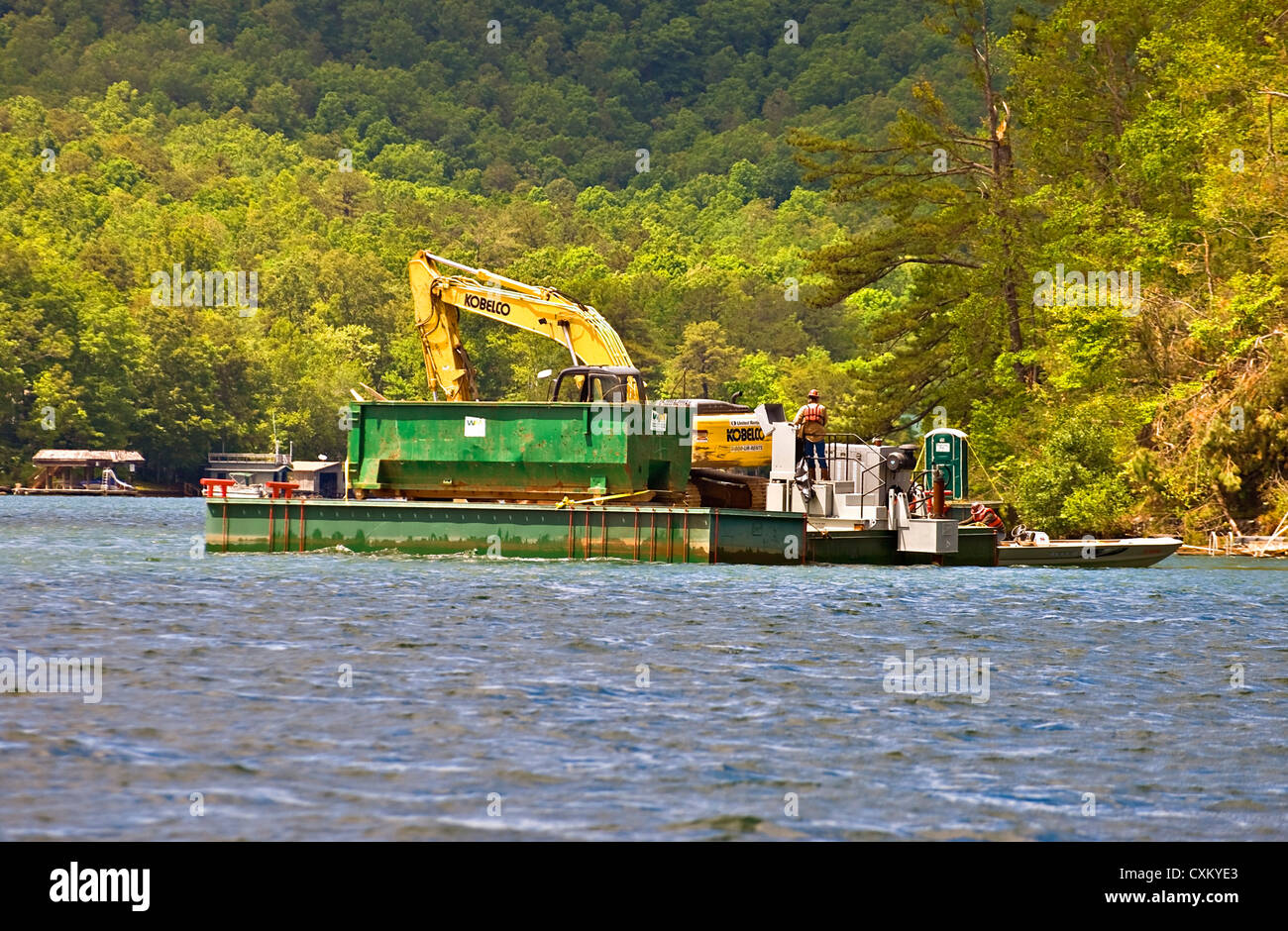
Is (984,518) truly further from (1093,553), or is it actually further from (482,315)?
(482,315)

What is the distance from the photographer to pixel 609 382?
1721 inches

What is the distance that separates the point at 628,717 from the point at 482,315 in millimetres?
30314

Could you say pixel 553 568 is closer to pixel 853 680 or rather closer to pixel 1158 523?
pixel 853 680

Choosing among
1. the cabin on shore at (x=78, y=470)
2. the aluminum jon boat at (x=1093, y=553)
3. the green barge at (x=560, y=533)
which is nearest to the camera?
the green barge at (x=560, y=533)

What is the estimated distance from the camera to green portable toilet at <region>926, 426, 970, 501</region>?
43.3 metres

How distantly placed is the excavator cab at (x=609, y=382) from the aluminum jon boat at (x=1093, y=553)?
9637mm

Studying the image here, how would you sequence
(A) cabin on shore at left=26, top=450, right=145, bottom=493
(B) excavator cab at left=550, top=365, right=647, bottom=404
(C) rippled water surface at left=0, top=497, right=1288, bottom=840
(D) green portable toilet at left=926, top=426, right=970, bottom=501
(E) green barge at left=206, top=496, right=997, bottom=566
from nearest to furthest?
(C) rippled water surface at left=0, top=497, right=1288, bottom=840 < (E) green barge at left=206, top=496, right=997, bottom=566 < (B) excavator cab at left=550, top=365, right=647, bottom=404 < (D) green portable toilet at left=926, top=426, right=970, bottom=501 < (A) cabin on shore at left=26, top=450, right=145, bottom=493

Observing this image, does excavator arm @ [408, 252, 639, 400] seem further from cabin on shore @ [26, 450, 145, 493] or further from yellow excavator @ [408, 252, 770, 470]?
cabin on shore @ [26, 450, 145, 493]

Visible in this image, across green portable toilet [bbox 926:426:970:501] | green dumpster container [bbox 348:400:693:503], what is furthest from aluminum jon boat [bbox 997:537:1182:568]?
green dumpster container [bbox 348:400:693:503]

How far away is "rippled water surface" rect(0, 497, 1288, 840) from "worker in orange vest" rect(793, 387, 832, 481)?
25.3 ft

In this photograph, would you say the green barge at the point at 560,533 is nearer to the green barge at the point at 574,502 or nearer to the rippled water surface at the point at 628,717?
the green barge at the point at 574,502

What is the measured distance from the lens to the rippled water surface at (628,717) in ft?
40.2

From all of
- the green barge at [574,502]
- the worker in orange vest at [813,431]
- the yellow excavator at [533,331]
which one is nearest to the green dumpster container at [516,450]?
the green barge at [574,502]
